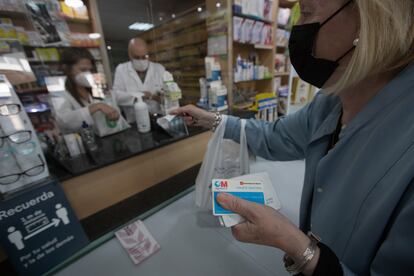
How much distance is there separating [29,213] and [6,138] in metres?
0.25

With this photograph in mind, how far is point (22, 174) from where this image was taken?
0.62 m

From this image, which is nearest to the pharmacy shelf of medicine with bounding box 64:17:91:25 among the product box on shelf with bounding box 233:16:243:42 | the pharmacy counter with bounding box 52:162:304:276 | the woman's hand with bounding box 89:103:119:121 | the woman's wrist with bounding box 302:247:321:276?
the woman's hand with bounding box 89:103:119:121

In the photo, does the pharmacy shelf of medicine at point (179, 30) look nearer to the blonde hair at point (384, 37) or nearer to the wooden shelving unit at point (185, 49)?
the wooden shelving unit at point (185, 49)

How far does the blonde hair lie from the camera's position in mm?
353

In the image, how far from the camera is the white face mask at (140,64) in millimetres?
1287

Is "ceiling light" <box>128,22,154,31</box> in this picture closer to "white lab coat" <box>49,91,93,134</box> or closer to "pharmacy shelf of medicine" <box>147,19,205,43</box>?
"pharmacy shelf of medicine" <box>147,19,205,43</box>

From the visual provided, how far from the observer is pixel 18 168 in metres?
0.62

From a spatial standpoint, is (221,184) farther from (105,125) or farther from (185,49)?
(185,49)

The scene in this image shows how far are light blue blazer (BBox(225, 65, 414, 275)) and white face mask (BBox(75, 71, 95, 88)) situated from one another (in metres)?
1.22

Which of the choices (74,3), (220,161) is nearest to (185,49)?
(74,3)

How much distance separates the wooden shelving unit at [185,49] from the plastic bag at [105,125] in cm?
46

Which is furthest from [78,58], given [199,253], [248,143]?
[199,253]

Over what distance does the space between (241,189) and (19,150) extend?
2.40 ft

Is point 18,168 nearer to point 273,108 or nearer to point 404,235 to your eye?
point 404,235
